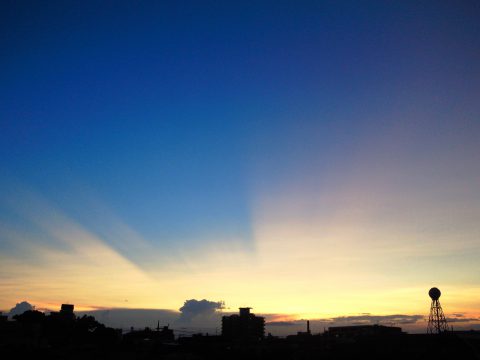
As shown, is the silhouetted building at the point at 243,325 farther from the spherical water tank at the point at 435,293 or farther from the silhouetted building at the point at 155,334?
the spherical water tank at the point at 435,293

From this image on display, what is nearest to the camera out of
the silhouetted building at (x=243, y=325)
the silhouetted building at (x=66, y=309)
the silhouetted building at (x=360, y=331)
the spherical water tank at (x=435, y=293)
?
the spherical water tank at (x=435, y=293)

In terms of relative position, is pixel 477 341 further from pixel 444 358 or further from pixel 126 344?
pixel 126 344

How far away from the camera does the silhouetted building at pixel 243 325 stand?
448 ft

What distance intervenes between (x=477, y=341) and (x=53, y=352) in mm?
80696

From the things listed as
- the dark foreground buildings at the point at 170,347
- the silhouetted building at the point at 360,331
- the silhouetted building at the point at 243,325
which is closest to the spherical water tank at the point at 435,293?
the dark foreground buildings at the point at 170,347

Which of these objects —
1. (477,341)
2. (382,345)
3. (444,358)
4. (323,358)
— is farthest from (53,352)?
(477,341)

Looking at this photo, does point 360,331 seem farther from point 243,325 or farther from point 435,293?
point 435,293

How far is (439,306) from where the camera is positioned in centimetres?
8981

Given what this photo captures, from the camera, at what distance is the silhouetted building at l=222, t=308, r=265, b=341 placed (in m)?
137

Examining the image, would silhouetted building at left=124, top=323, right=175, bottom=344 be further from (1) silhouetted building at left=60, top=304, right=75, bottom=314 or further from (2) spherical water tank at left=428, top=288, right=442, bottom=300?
(2) spherical water tank at left=428, top=288, right=442, bottom=300

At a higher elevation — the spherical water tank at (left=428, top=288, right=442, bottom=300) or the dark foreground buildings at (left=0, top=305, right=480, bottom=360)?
the spherical water tank at (left=428, top=288, right=442, bottom=300)

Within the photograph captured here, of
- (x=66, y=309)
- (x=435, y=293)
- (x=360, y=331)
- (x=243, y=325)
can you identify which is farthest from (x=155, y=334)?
(x=435, y=293)

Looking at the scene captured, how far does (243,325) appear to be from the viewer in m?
138

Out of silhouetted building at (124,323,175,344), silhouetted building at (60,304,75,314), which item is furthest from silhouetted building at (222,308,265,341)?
silhouetted building at (60,304,75,314)
